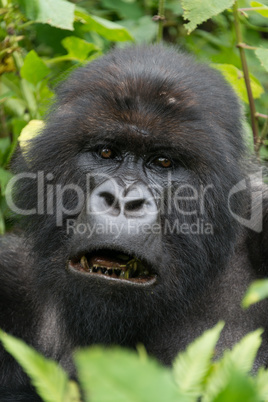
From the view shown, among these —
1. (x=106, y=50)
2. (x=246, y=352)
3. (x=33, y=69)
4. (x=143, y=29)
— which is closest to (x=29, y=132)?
(x=33, y=69)

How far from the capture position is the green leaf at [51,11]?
11.3ft

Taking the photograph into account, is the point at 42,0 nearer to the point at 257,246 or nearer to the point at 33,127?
the point at 33,127

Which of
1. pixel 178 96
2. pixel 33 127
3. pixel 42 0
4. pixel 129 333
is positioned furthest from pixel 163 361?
pixel 42 0

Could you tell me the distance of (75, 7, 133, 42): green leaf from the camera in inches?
153

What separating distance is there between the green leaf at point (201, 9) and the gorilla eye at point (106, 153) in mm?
929

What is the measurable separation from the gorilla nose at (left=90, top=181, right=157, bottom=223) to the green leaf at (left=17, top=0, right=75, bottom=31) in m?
1.38

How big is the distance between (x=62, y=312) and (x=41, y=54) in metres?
2.93

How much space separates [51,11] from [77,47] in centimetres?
61

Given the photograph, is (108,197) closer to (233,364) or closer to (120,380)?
(233,364)

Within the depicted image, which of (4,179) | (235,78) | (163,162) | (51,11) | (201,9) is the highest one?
(201,9)

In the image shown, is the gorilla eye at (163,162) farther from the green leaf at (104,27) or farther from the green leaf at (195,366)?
the green leaf at (195,366)

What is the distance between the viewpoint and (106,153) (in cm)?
279

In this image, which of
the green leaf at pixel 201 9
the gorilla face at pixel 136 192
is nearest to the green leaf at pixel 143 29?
the green leaf at pixel 201 9

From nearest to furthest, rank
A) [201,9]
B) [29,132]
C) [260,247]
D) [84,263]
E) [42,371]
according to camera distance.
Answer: [42,371] → [84,263] → [260,247] → [201,9] → [29,132]
